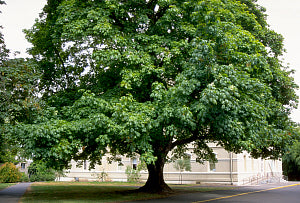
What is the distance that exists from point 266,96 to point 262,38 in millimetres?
5570

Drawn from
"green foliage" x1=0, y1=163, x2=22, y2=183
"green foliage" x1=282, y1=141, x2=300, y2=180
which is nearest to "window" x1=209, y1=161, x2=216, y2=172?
"green foliage" x1=282, y1=141, x2=300, y2=180

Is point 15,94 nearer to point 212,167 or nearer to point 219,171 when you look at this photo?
point 219,171

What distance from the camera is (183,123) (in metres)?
14.4

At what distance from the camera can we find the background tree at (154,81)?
46.1 ft

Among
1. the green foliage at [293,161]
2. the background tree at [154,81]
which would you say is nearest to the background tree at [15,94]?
the background tree at [154,81]

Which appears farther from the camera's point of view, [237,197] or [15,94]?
[237,197]

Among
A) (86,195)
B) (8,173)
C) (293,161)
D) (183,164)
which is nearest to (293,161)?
(293,161)

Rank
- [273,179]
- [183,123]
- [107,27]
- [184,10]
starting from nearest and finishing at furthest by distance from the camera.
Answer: [183,123] → [107,27] → [184,10] → [273,179]

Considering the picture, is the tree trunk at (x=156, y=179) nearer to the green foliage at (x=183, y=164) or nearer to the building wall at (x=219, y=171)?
the building wall at (x=219, y=171)

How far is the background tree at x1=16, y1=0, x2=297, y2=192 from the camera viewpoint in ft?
46.1

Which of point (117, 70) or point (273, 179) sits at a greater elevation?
point (117, 70)

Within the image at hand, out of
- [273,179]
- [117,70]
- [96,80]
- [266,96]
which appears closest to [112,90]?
[117,70]

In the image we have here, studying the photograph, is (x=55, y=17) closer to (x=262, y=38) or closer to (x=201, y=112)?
(x=201, y=112)

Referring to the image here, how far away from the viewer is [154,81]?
17.7m
